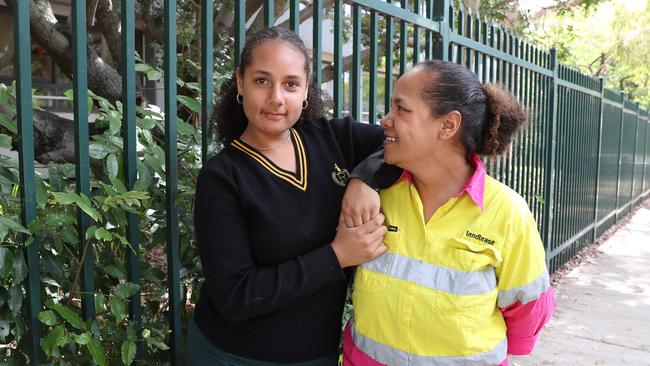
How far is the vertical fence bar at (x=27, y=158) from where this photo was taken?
67.0 inches

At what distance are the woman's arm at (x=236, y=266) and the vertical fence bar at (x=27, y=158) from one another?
19.1 inches

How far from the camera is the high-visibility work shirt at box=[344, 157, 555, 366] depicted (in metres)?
1.70

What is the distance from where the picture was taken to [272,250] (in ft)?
5.51

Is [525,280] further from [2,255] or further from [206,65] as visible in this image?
[2,255]

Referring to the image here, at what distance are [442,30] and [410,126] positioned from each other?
1945 millimetres

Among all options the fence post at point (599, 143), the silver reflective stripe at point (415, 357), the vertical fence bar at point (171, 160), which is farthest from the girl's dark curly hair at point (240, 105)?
the fence post at point (599, 143)

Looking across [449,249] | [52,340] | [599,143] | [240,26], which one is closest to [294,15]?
[240,26]

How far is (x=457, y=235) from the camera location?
1.74m

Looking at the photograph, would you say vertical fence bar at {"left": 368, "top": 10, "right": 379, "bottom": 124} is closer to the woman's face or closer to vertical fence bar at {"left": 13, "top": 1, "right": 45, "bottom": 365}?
the woman's face

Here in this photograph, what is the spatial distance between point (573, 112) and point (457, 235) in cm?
560

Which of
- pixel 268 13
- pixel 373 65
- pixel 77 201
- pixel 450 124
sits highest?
pixel 268 13

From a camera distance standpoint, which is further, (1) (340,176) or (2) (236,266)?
(1) (340,176)

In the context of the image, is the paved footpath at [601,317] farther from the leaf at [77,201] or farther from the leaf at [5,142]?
the leaf at [5,142]

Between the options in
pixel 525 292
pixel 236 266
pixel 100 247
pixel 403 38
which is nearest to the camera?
pixel 236 266
